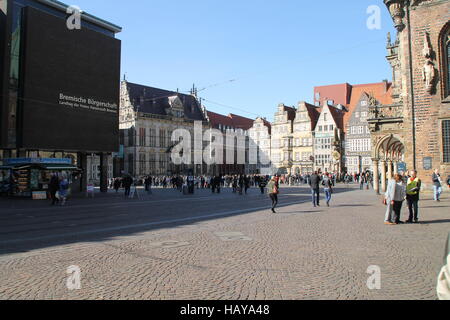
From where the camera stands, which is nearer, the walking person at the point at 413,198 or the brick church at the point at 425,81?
the walking person at the point at 413,198

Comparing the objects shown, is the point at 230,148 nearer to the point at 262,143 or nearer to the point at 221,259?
the point at 262,143

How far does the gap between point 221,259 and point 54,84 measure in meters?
31.4

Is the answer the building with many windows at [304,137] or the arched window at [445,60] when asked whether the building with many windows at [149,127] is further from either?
the arched window at [445,60]

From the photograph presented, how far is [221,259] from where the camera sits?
741cm

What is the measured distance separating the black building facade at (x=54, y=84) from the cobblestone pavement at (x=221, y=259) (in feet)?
73.2


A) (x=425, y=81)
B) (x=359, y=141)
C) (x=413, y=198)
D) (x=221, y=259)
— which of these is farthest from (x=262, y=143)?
(x=221, y=259)

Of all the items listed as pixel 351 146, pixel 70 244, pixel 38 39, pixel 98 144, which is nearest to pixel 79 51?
pixel 38 39

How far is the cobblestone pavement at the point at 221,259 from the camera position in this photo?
17.5 ft

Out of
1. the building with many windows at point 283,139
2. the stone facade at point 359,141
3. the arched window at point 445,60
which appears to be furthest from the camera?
the building with many windows at point 283,139

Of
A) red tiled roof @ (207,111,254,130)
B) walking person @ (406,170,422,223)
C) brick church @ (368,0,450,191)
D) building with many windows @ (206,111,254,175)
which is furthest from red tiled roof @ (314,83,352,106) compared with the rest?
walking person @ (406,170,422,223)

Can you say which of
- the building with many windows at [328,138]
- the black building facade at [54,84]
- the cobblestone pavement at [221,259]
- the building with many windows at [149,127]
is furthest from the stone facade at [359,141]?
the cobblestone pavement at [221,259]

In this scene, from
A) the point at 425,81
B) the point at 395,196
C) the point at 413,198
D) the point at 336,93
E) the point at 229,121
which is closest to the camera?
the point at 395,196

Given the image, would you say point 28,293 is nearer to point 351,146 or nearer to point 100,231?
point 100,231

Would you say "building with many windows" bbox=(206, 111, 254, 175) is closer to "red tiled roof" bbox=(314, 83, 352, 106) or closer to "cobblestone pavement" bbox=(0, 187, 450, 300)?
"red tiled roof" bbox=(314, 83, 352, 106)
